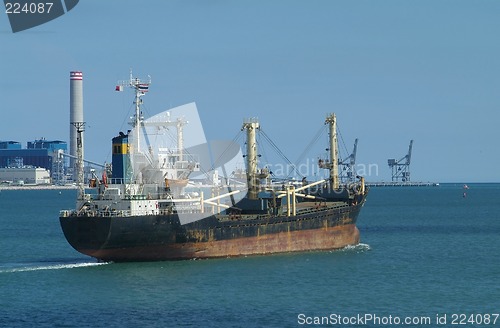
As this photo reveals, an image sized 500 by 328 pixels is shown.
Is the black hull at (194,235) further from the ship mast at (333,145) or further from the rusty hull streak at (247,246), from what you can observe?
the ship mast at (333,145)

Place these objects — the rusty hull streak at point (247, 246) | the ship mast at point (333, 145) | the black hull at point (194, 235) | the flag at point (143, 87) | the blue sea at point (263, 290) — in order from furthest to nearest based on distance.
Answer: the ship mast at point (333, 145) < the flag at point (143, 87) < the rusty hull streak at point (247, 246) < the black hull at point (194, 235) < the blue sea at point (263, 290)

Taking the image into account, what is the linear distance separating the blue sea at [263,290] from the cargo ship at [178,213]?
888 mm

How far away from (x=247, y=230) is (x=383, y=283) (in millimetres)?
10209

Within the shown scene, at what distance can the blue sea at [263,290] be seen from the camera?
34.9m

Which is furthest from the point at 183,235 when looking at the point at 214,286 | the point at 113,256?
the point at 214,286

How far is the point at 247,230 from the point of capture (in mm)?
51750

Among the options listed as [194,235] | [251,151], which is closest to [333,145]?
[251,151]

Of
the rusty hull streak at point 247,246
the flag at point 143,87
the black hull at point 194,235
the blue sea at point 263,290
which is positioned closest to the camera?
the blue sea at point 263,290

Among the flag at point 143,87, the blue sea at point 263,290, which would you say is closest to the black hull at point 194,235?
the blue sea at point 263,290

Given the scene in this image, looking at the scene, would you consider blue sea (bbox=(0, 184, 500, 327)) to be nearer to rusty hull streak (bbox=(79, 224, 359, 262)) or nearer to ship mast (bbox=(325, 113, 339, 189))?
rusty hull streak (bbox=(79, 224, 359, 262))

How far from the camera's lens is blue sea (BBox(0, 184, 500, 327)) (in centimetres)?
3488

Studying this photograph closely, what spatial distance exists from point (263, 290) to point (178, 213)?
8.95m

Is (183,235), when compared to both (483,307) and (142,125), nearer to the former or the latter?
(142,125)

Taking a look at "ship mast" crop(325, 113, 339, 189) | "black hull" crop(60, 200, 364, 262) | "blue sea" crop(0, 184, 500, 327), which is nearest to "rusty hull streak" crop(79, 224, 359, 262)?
"black hull" crop(60, 200, 364, 262)
